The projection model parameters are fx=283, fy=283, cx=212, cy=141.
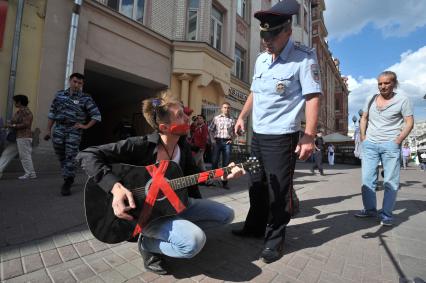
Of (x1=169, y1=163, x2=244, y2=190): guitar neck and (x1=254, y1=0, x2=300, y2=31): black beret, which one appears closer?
(x1=169, y1=163, x2=244, y2=190): guitar neck

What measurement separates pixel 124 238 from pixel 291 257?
1.41 meters

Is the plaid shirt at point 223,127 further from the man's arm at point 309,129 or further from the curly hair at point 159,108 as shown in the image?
the curly hair at point 159,108

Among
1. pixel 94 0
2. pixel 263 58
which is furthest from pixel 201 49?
pixel 263 58

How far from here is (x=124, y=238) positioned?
1.98 meters

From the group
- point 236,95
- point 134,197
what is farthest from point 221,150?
point 236,95

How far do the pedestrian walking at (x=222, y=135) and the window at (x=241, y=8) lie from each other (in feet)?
34.9

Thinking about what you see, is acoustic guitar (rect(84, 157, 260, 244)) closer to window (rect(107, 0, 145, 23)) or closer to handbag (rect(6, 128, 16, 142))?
handbag (rect(6, 128, 16, 142))

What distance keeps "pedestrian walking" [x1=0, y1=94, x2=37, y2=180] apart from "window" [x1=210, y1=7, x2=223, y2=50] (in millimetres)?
8802

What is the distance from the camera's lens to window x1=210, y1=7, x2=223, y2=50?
12.9 metres

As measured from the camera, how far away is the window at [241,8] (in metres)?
15.3

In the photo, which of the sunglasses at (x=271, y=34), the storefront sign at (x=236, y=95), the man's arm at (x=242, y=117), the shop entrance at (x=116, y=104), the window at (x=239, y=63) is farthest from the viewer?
the window at (x=239, y=63)

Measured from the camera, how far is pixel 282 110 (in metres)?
2.50

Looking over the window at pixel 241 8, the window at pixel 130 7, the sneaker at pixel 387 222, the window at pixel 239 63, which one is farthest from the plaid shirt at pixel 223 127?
the window at pixel 241 8

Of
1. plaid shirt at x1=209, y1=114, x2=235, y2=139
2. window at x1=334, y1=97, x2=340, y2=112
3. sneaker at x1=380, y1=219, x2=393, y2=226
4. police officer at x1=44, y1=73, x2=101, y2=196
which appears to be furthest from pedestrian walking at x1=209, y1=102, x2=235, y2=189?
window at x1=334, y1=97, x2=340, y2=112
